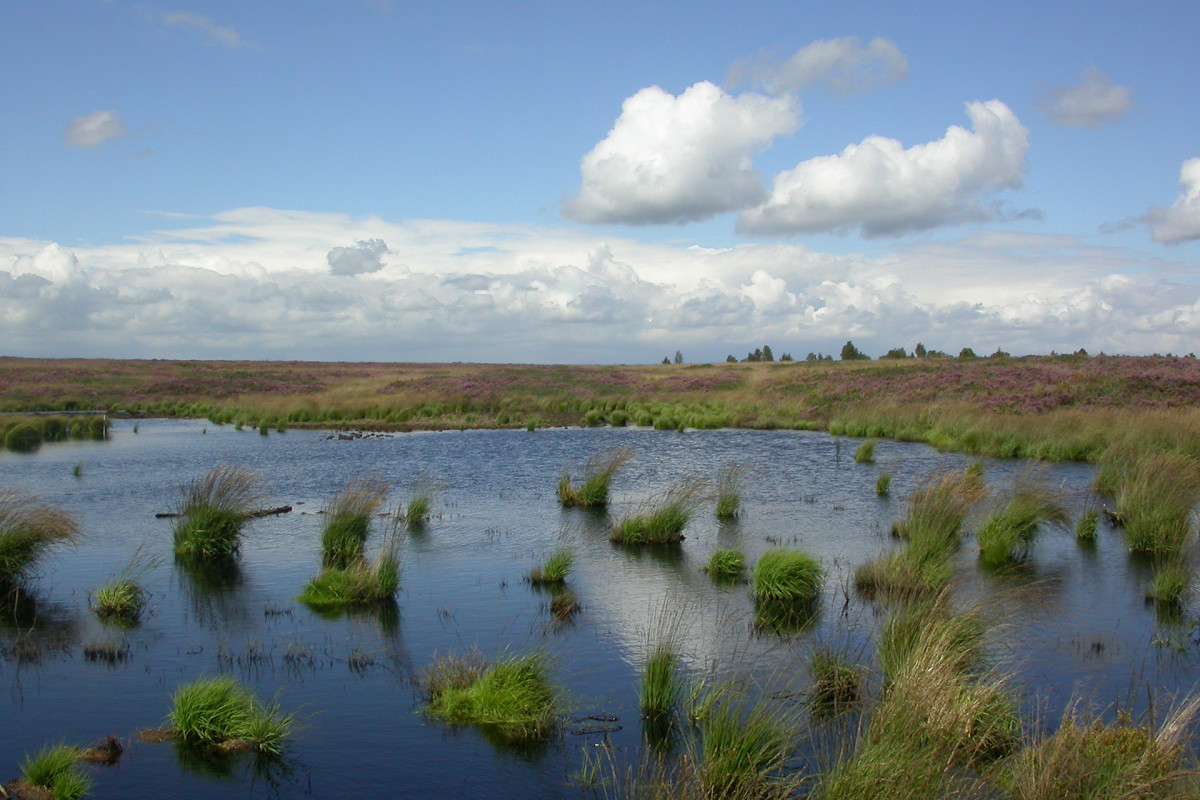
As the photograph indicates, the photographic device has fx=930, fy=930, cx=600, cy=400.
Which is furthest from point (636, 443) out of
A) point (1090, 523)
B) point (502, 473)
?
point (1090, 523)

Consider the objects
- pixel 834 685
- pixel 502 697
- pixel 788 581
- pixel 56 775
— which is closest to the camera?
pixel 56 775

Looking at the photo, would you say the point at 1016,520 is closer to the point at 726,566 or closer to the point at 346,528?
the point at 726,566

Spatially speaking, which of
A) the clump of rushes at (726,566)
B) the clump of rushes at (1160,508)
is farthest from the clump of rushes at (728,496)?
the clump of rushes at (1160,508)

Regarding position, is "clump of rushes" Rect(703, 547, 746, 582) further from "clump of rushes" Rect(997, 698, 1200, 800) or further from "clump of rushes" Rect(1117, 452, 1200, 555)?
"clump of rushes" Rect(997, 698, 1200, 800)

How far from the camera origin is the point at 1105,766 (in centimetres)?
606

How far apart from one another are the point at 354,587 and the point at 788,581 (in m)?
5.84

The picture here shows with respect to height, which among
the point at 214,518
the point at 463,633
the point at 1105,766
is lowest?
the point at 463,633

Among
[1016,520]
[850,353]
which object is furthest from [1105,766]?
[850,353]

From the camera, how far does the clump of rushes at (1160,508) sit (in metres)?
14.8

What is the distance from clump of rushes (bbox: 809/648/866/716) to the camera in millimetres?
8484

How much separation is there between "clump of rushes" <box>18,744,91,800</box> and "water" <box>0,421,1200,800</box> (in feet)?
0.56

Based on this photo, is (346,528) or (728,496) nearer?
(346,528)

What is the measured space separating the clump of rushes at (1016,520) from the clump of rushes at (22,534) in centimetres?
→ 1385

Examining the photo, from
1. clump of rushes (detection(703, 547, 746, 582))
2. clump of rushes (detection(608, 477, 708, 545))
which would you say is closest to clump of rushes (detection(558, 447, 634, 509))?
clump of rushes (detection(608, 477, 708, 545))
